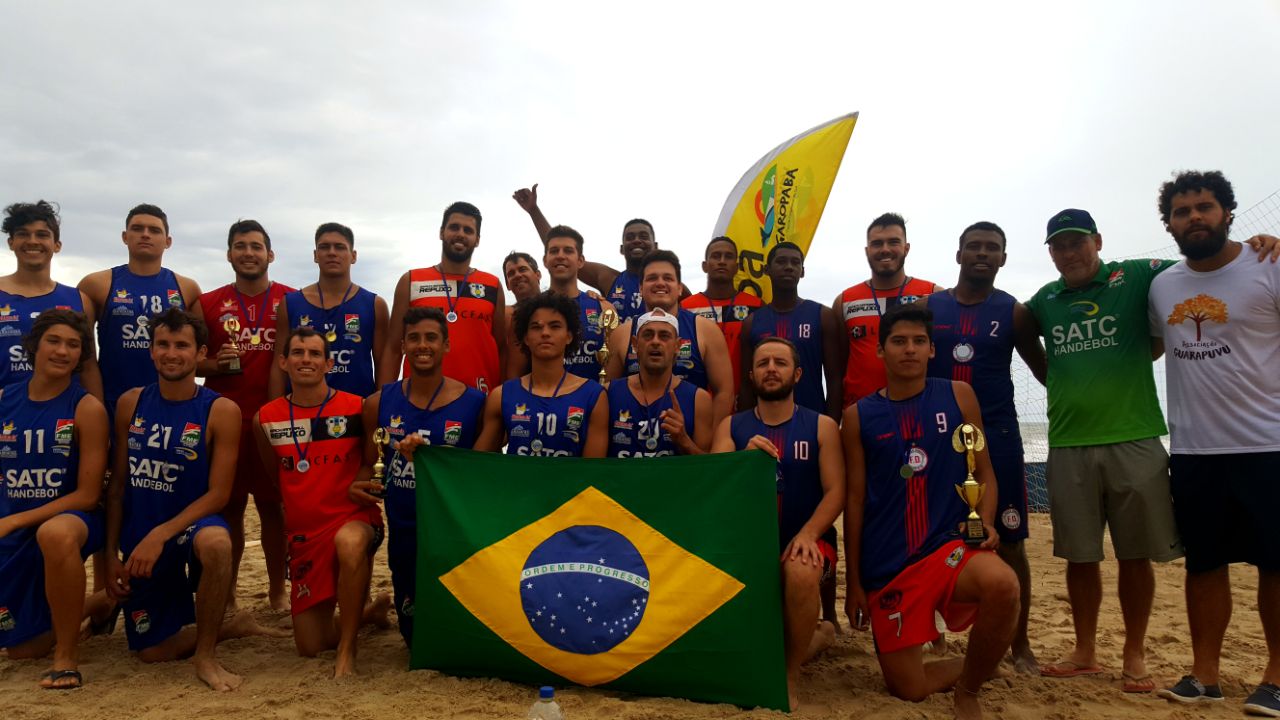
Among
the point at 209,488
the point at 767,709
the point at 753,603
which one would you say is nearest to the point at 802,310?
the point at 753,603

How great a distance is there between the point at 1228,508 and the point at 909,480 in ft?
6.31

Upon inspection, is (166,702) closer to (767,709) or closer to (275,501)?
(275,501)

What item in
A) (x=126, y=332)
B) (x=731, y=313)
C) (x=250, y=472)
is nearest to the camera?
(x=126, y=332)

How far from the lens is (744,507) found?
4523mm

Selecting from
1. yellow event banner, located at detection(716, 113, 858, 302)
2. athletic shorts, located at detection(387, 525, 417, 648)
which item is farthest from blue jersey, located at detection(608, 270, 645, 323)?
yellow event banner, located at detection(716, 113, 858, 302)

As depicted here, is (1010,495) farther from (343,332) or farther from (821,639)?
(343,332)

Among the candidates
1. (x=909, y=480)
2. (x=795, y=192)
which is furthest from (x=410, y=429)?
(x=795, y=192)

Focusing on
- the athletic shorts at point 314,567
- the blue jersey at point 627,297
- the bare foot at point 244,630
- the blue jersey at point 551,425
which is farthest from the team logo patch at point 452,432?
the bare foot at point 244,630

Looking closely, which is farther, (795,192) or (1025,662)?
(795,192)

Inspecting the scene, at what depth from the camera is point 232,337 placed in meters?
6.41

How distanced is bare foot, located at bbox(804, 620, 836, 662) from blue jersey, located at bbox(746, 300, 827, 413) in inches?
62.8

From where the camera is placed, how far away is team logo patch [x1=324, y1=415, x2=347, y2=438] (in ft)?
18.1

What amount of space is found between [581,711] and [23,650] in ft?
13.4

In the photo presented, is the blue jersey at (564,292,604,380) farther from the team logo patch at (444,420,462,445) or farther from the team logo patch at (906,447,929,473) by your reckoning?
the team logo patch at (906,447,929,473)
